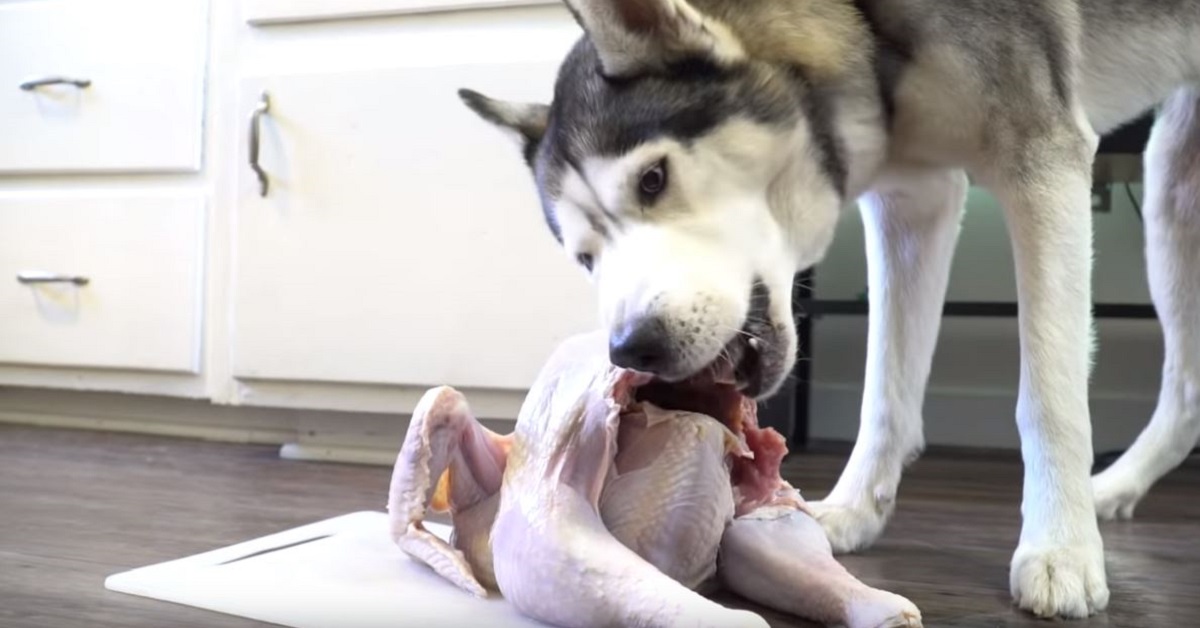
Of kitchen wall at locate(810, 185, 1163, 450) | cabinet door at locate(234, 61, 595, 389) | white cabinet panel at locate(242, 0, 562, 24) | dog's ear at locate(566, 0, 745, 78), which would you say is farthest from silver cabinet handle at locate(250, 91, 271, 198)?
kitchen wall at locate(810, 185, 1163, 450)

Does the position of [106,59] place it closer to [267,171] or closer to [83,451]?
[267,171]

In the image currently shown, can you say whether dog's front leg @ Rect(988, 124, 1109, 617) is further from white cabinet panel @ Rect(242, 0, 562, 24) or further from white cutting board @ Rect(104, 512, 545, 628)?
white cabinet panel @ Rect(242, 0, 562, 24)

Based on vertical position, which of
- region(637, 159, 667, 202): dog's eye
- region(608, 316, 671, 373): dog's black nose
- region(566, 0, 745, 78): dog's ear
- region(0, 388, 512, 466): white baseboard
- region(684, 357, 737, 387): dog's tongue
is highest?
region(566, 0, 745, 78): dog's ear

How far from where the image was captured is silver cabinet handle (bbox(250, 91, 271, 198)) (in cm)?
208

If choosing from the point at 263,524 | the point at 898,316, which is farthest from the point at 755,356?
the point at 263,524

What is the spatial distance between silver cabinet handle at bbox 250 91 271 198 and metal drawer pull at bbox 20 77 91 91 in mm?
486

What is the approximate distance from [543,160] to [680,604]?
0.56 metres

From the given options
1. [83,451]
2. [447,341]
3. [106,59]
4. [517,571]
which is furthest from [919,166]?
[106,59]

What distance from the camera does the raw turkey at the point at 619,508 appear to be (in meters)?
0.85

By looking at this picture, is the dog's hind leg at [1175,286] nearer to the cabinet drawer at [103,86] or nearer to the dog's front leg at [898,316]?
the dog's front leg at [898,316]

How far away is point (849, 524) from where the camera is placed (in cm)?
131

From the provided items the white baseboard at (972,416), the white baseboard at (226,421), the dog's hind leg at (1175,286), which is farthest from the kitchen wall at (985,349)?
the white baseboard at (226,421)

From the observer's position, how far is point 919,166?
4.25 feet

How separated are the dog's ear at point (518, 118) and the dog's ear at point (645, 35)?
0.21m
